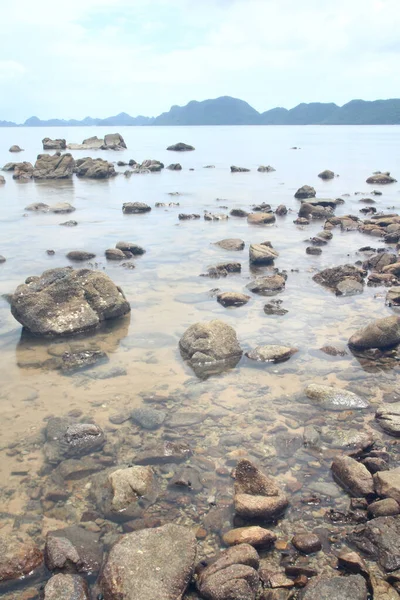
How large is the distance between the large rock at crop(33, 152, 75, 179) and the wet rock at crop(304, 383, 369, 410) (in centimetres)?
4633

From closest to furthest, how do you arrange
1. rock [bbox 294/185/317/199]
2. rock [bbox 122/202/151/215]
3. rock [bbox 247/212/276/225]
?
rock [bbox 247/212/276/225] < rock [bbox 122/202/151/215] < rock [bbox 294/185/317/199]

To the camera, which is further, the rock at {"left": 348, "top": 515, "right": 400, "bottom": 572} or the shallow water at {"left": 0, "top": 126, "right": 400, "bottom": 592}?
the shallow water at {"left": 0, "top": 126, "right": 400, "bottom": 592}

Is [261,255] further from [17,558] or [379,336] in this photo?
[17,558]

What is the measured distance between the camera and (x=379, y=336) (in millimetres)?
10883

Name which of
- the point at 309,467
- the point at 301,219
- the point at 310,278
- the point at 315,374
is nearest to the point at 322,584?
the point at 309,467

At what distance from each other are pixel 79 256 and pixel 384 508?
15.4 metres

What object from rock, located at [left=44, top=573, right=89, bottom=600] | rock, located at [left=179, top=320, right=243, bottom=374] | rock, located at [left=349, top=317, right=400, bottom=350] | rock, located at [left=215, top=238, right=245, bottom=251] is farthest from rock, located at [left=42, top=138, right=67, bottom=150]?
rock, located at [left=44, top=573, right=89, bottom=600]

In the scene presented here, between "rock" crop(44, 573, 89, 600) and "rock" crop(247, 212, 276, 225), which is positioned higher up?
"rock" crop(44, 573, 89, 600)

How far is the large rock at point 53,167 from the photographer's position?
5063 cm

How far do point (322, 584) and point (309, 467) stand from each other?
2235mm

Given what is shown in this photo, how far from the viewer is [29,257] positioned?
65.0ft

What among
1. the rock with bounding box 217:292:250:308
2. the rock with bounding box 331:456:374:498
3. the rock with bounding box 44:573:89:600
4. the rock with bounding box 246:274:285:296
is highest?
the rock with bounding box 44:573:89:600

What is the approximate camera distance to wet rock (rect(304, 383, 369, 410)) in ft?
28.5

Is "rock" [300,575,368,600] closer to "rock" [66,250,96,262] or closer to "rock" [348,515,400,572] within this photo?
"rock" [348,515,400,572]
